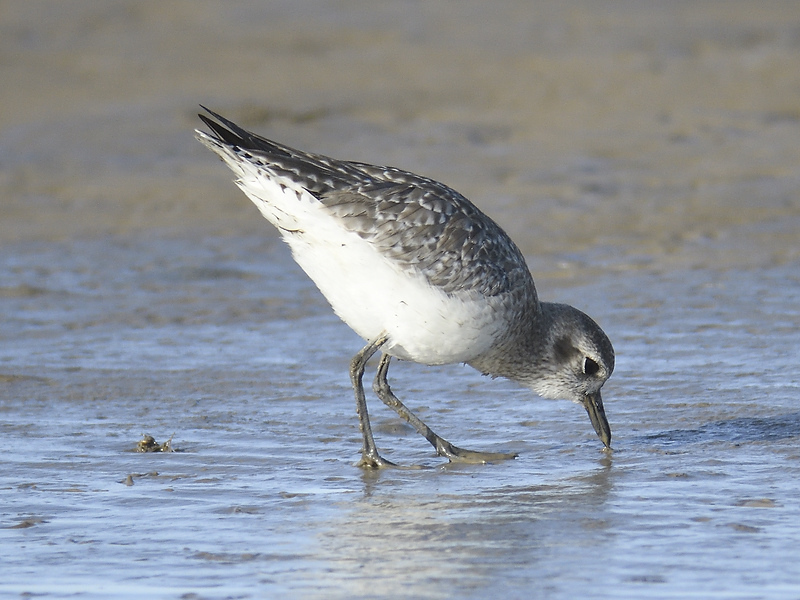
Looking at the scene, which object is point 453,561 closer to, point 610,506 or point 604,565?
point 604,565

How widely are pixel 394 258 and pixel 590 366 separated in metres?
1.31

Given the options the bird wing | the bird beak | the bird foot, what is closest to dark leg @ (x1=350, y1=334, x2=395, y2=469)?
the bird foot

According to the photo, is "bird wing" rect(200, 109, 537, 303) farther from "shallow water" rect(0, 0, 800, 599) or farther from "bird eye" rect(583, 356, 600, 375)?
"shallow water" rect(0, 0, 800, 599)

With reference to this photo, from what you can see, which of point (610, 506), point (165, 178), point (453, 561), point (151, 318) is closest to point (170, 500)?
point (453, 561)

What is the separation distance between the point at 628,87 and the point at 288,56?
4861 millimetres

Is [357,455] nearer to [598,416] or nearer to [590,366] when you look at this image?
[598,416]

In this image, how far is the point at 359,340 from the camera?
913 centimetres

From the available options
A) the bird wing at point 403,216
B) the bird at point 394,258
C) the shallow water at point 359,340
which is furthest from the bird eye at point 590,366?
the bird wing at point 403,216

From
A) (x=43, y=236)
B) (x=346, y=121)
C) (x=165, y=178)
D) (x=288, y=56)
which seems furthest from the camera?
(x=288, y=56)

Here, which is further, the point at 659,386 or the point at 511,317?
the point at 659,386

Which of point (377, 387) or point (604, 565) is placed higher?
point (377, 387)

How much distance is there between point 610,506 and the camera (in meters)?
→ 5.49

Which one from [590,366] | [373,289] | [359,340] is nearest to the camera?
[373,289]

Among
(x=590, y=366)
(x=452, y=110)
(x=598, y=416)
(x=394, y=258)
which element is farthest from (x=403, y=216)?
(x=452, y=110)
